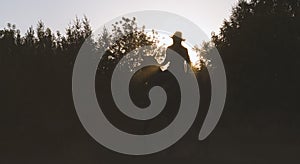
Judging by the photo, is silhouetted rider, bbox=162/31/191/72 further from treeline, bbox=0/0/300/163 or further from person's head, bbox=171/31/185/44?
treeline, bbox=0/0/300/163

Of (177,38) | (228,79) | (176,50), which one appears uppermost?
(228,79)

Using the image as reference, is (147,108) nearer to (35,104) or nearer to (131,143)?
(131,143)

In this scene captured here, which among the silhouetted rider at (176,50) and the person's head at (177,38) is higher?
the person's head at (177,38)

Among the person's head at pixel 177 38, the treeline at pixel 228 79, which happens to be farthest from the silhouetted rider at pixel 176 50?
the treeline at pixel 228 79

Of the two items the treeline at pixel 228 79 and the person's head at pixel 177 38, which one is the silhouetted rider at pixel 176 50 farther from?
the treeline at pixel 228 79

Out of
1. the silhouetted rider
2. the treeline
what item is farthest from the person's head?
the treeline

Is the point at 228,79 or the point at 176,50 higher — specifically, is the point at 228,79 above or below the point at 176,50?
above

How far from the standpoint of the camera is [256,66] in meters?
27.3

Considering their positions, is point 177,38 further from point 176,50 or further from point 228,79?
point 228,79

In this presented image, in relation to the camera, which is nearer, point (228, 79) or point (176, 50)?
point (176, 50)

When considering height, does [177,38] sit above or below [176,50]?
above

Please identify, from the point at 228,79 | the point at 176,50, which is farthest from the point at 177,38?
the point at 228,79

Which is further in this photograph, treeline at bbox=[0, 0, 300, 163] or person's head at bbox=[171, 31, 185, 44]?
treeline at bbox=[0, 0, 300, 163]

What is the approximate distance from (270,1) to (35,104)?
16.5 metres
